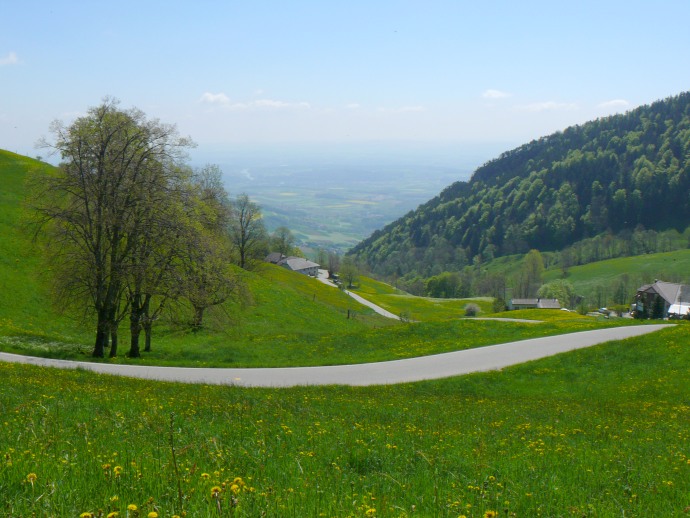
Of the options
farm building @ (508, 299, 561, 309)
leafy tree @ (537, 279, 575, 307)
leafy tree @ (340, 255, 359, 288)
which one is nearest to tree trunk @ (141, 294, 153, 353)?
leafy tree @ (340, 255, 359, 288)

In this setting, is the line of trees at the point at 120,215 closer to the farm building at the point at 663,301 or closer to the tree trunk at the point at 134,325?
the tree trunk at the point at 134,325

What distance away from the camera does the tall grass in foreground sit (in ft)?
16.5

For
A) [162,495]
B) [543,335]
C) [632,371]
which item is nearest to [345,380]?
[632,371]

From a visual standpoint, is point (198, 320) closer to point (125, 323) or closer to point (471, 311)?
point (125, 323)

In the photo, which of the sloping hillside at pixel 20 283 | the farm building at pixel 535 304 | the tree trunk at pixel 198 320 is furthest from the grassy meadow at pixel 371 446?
the farm building at pixel 535 304

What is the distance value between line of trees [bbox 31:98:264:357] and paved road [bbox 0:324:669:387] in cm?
461

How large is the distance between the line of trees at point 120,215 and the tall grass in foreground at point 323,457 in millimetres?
12601

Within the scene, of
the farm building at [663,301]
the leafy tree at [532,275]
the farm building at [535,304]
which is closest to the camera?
the farm building at [663,301]

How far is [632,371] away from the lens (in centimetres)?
2872

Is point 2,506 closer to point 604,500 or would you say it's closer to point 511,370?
point 604,500

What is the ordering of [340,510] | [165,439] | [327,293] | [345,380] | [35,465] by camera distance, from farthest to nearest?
1. [327,293]
2. [345,380]
3. [165,439]
4. [35,465]
5. [340,510]

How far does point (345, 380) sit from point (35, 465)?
926 inches

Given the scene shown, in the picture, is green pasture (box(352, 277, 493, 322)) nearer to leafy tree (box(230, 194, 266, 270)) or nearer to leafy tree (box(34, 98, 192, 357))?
leafy tree (box(230, 194, 266, 270))

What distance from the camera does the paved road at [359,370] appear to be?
27.5 metres
